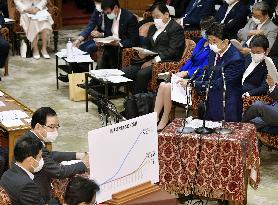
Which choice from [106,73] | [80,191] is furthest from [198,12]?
[80,191]

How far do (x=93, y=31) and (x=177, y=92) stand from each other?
3223 mm

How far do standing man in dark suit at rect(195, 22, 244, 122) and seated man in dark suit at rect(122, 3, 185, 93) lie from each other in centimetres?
192

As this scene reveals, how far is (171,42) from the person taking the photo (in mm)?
8797

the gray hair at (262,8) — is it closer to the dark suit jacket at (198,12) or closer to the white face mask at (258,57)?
the white face mask at (258,57)

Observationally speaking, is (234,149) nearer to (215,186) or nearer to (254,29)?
(215,186)

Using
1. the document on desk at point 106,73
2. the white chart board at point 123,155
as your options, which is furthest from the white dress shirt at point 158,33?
the white chart board at point 123,155

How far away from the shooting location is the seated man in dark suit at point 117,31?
31.8 feet

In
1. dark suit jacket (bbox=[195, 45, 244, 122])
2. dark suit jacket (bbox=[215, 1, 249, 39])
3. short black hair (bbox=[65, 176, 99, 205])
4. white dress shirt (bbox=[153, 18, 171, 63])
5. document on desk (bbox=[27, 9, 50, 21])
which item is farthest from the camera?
document on desk (bbox=[27, 9, 50, 21])

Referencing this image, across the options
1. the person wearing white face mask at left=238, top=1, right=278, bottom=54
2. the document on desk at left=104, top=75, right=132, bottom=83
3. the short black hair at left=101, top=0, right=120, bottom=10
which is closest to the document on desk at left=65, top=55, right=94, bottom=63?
the short black hair at left=101, top=0, right=120, bottom=10

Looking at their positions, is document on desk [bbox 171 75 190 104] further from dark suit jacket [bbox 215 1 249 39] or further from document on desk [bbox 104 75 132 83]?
dark suit jacket [bbox 215 1 249 39]

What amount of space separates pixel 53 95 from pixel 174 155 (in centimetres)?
439

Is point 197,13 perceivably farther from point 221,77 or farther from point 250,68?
point 221,77

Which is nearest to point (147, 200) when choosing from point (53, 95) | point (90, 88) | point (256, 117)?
point (256, 117)

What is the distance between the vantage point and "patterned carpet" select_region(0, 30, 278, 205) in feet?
22.1
